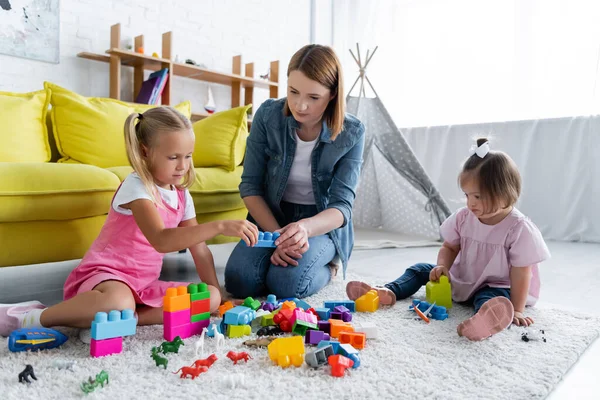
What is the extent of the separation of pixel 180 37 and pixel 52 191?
2276 mm

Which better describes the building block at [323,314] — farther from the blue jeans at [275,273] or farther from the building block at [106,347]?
the building block at [106,347]

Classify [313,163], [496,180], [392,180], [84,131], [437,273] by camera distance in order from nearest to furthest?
1. [496,180]
2. [437,273]
3. [313,163]
4. [84,131]
5. [392,180]

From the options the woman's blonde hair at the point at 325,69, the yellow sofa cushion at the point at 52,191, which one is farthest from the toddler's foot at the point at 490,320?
the yellow sofa cushion at the point at 52,191

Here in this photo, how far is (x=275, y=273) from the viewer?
54.0 inches

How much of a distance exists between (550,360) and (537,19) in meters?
2.59

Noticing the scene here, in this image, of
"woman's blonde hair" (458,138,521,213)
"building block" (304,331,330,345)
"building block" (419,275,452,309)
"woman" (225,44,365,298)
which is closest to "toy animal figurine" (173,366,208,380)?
"building block" (304,331,330,345)

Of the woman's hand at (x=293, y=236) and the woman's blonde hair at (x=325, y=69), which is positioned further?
the woman's blonde hair at (x=325, y=69)

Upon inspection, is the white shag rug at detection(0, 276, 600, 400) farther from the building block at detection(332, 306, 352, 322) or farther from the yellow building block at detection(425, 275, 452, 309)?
the yellow building block at detection(425, 275, 452, 309)

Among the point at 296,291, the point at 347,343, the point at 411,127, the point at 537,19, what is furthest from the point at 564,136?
the point at 347,343

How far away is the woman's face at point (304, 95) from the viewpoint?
1299 mm

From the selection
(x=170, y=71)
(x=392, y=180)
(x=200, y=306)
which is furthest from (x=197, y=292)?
(x=170, y=71)

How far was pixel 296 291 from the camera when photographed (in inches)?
53.4

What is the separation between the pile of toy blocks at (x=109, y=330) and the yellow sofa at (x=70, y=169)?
0.60 m

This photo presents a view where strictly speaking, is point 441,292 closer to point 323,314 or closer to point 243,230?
point 323,314
